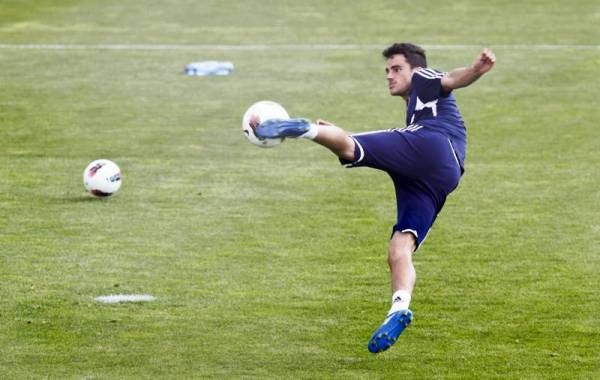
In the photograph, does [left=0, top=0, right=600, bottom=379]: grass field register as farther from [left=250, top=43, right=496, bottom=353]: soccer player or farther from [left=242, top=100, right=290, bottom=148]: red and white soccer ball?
[left=242, top=100, right=290, bottom=148]: red and white soccer ball

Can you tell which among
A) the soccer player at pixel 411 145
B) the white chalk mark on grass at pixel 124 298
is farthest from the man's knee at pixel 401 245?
the white chalk mark on grass at pixel 124 298

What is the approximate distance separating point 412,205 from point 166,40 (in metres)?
20.9

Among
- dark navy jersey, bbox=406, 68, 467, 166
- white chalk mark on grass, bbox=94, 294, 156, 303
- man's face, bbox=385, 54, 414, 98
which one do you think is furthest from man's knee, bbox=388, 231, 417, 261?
white chalk mark on grass, bbox=94, 294, 156, 303

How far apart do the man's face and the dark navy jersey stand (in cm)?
19

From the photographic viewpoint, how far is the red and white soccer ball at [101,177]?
18.8m

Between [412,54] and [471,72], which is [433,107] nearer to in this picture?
[412,54]

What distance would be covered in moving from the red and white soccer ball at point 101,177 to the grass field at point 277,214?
0.61 ft

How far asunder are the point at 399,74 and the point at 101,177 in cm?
633

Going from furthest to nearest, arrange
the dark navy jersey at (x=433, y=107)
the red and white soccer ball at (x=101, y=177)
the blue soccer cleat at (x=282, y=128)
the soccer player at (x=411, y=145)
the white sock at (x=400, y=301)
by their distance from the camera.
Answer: the red and white soccer ball at (x=101, y=177), the dark navy jersey at (x=433, y=107), the soccer player at (x=411, y=145), the blue soccer cleat at (x=282, y=128), the white sock at (x=400, y=301)

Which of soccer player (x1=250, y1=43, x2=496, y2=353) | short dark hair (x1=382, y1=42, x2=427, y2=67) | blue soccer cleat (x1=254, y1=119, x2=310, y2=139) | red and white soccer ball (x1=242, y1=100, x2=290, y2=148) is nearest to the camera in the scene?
blue soccer cleat (x1=254, y1=119, x2=310, y2=139)

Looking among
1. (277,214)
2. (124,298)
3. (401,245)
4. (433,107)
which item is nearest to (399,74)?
(433,107)

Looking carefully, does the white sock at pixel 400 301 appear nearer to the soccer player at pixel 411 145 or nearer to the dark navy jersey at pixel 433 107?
the soccer player at pixel 411 145

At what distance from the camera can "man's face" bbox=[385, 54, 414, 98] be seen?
13617 millimetres

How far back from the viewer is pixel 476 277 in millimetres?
15297
